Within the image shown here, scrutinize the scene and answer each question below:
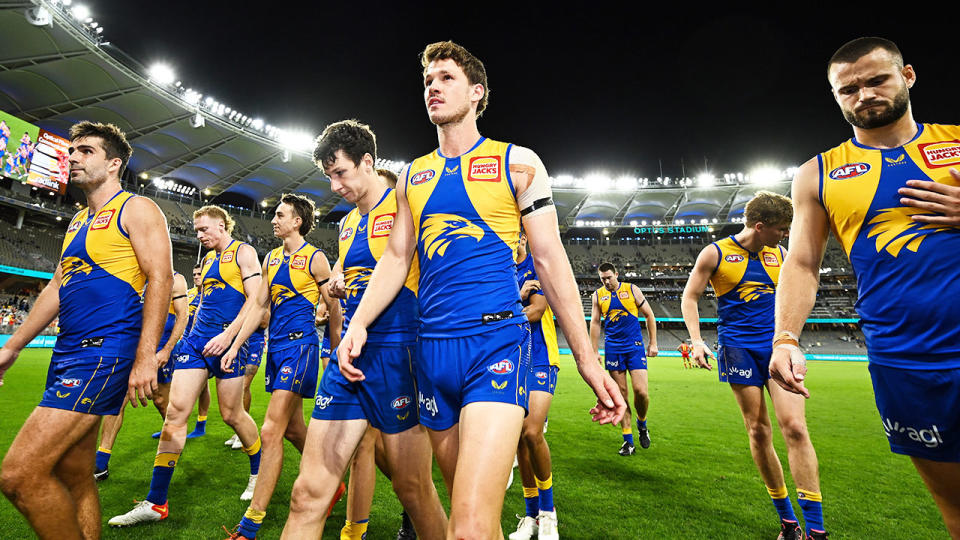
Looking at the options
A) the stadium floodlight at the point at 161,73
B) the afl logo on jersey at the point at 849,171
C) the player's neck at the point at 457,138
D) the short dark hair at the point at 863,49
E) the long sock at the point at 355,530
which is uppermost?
the stadium floodlight at the point at 161,73

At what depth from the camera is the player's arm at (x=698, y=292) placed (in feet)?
15.0

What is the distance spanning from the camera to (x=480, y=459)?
6.16ft

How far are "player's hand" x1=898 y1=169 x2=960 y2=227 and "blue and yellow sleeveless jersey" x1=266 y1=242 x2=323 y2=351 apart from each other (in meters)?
4.58

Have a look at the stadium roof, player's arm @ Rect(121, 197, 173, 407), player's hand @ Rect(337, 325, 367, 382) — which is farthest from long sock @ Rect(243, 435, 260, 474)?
the stadium roof

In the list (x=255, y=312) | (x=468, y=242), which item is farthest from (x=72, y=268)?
(x=468, y=242)

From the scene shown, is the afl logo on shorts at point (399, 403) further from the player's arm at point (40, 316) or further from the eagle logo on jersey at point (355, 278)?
the player's arm at point (40, 316)

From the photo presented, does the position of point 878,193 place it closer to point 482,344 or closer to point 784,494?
point 482,344

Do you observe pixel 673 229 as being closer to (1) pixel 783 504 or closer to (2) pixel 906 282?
(1) pixel 783 504

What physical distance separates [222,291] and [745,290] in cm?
586

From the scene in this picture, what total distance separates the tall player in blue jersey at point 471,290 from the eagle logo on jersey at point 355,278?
739 millimetres

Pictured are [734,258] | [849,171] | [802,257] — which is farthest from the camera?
[734,258]

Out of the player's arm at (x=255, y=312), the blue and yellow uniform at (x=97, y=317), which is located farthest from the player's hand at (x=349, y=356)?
the player's arm at (x=255, y=312)

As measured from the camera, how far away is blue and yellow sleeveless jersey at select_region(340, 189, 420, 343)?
2.82 m

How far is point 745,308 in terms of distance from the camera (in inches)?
185
